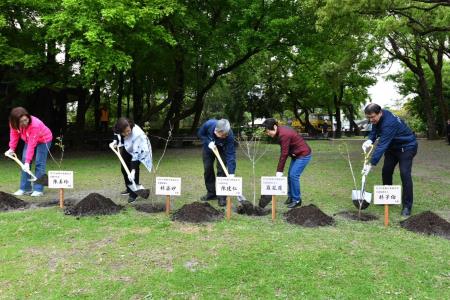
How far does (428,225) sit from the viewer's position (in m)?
5.19

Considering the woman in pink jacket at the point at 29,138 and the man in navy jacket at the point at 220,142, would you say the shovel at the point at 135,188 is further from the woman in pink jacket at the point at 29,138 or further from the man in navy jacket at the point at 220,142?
the woman in pink jacket at the point at 29,138

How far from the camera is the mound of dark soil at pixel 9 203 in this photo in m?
6.28

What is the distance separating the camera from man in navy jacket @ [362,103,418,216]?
18.9 feet

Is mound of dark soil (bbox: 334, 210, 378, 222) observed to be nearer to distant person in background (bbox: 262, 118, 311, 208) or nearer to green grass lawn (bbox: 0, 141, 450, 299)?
green grass lawn (bbox: 0, 141, 450, 299)

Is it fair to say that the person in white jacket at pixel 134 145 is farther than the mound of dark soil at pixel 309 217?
Yes

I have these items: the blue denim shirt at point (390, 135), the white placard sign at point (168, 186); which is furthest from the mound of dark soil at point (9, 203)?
the blue denim shirt at point (390, 135)

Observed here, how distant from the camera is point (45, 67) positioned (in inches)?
537

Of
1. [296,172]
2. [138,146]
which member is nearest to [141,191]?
[138,146]

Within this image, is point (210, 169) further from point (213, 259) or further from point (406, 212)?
point (406, 212)

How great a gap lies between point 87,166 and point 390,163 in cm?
853

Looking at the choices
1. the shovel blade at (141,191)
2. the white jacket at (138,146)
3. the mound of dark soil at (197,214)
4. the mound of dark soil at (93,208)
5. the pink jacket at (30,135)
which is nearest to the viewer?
the mound of dark soil at (197,214)

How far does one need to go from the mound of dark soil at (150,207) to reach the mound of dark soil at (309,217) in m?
1.88

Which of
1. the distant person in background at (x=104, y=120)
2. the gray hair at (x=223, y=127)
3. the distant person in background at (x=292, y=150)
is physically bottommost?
the distant person in background at (x=292, y=150)

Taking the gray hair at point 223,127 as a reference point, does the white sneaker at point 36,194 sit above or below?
below
